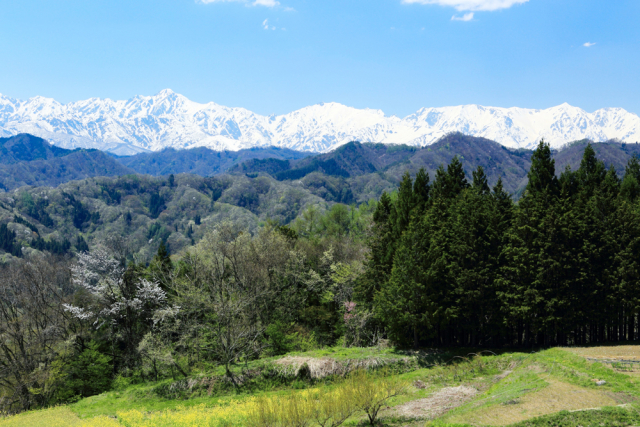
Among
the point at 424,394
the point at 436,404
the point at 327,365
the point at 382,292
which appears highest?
the point at 382,292

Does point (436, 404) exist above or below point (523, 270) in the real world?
below

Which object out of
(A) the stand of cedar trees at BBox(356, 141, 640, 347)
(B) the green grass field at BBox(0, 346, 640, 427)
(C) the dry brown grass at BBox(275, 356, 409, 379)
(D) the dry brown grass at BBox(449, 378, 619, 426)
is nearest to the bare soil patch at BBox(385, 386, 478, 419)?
(B) the green grass field at BBox(0, 346, 640, 427)

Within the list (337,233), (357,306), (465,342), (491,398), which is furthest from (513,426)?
(337,233)

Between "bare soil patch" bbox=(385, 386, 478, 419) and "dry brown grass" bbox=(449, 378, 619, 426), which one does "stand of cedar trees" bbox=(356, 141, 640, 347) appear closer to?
"bare soil patch" bbox=(385, 386, 478, 419)

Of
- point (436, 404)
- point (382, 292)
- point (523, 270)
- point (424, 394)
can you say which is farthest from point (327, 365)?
point (523, 270)

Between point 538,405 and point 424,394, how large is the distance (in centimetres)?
751

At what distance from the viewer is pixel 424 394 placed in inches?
963

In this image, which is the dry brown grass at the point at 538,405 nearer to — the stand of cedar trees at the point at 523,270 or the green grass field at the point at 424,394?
the green grass field at the point at 424,394

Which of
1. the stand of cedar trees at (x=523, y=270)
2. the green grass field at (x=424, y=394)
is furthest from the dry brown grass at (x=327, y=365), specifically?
the stand of cedar trees at (x=523, y=270)

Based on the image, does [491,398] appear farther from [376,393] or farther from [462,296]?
[462,296]

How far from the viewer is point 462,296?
32750mm

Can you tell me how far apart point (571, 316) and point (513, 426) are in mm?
17903

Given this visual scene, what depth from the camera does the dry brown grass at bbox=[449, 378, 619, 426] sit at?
57.0 feet

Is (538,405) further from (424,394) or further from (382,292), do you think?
(382,292)
